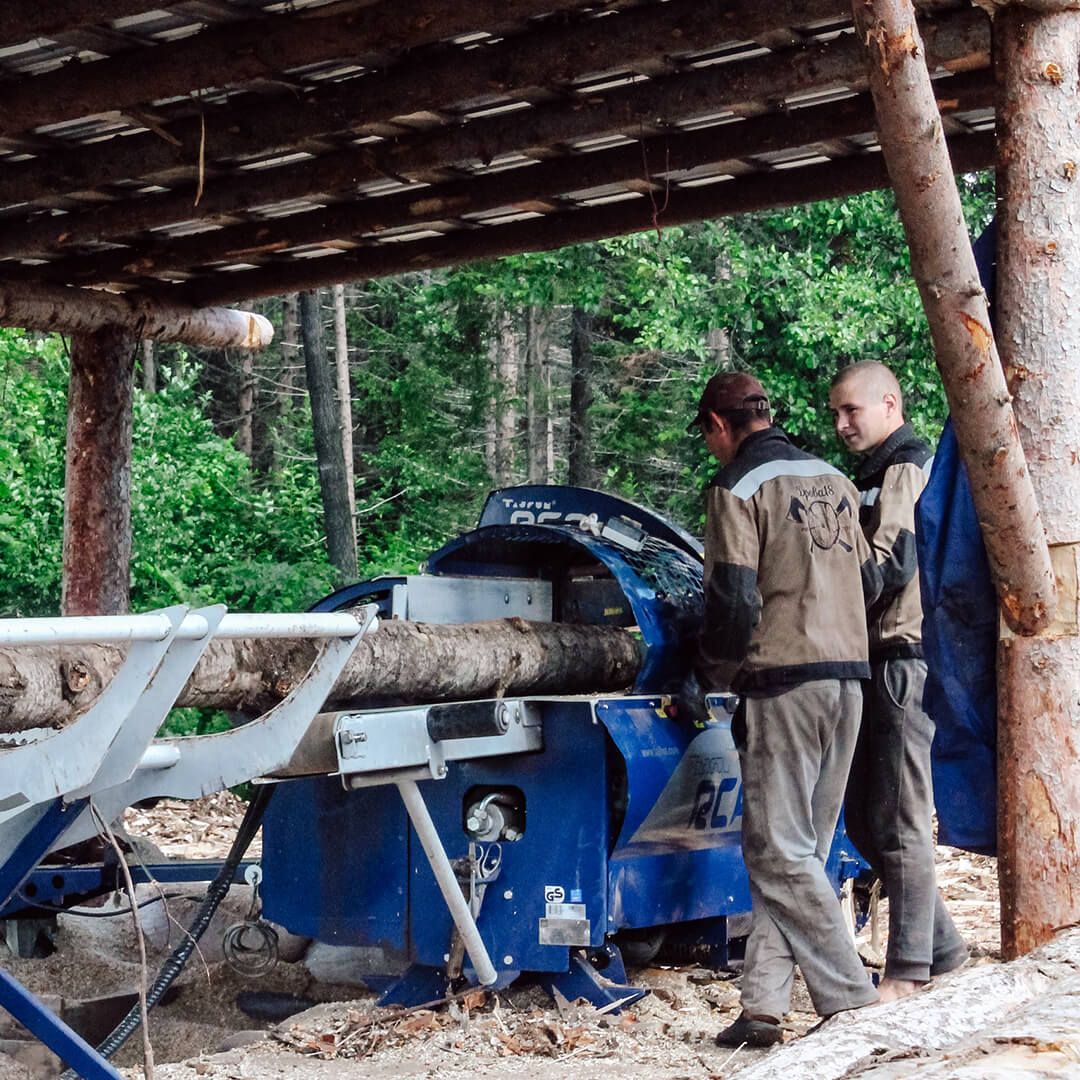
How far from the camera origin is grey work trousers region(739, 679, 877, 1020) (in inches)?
221

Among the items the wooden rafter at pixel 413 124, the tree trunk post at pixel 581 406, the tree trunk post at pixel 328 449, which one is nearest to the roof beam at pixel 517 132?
the wooden rafter at pixel 413 124

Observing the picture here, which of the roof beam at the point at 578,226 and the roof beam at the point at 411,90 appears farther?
the roof beam at the point at 578,226

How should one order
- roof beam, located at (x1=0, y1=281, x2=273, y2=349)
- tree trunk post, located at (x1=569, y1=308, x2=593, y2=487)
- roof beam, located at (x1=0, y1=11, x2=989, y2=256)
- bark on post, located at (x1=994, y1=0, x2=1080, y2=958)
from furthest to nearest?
1. tree trunk post, located at (x1=569, y1=308, x2=593, y2=487)
2. roof beam, located at (x1=0, y1=281, x2=273, y2=349)
3. roof beam, located at (x1=0, y1=11, x2=989, y2=256)
4. bark on post, located at (x1=994, y1=0, x2=1080, y2=958)

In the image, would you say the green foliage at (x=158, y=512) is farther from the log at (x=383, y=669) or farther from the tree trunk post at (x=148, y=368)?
the log at (x=383, y=669)

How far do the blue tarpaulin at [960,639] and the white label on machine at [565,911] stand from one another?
5.76 ft

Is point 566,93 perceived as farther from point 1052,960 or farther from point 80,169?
point 1052,960

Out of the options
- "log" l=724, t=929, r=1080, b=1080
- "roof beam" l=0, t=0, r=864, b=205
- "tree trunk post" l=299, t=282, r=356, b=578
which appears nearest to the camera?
"log" l=724, t=929, r=1080, b=1080

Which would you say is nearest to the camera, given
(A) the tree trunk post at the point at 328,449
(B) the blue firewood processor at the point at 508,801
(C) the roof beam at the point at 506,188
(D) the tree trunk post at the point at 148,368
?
(B) the blue firewood processor at the point at 508,801

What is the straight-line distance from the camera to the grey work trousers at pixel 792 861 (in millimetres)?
5621

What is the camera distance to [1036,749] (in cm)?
428

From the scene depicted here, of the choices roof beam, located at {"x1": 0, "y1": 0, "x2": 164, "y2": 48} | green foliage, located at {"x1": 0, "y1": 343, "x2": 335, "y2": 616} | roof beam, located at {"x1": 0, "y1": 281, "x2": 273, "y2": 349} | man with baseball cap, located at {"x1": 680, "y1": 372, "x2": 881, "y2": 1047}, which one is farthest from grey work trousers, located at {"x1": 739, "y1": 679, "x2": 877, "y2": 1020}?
green foliage, located at {"x1": 0, "y1": 343, "x2": 335, "y2": 616}

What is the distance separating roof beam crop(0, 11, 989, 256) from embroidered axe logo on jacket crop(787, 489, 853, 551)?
1910 millimetres

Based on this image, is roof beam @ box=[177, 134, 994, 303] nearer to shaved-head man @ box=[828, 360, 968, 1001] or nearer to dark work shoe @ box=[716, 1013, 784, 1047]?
shaved-head man @ box=[828, 360, 968, 1001]

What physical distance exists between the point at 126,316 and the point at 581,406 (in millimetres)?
12416
